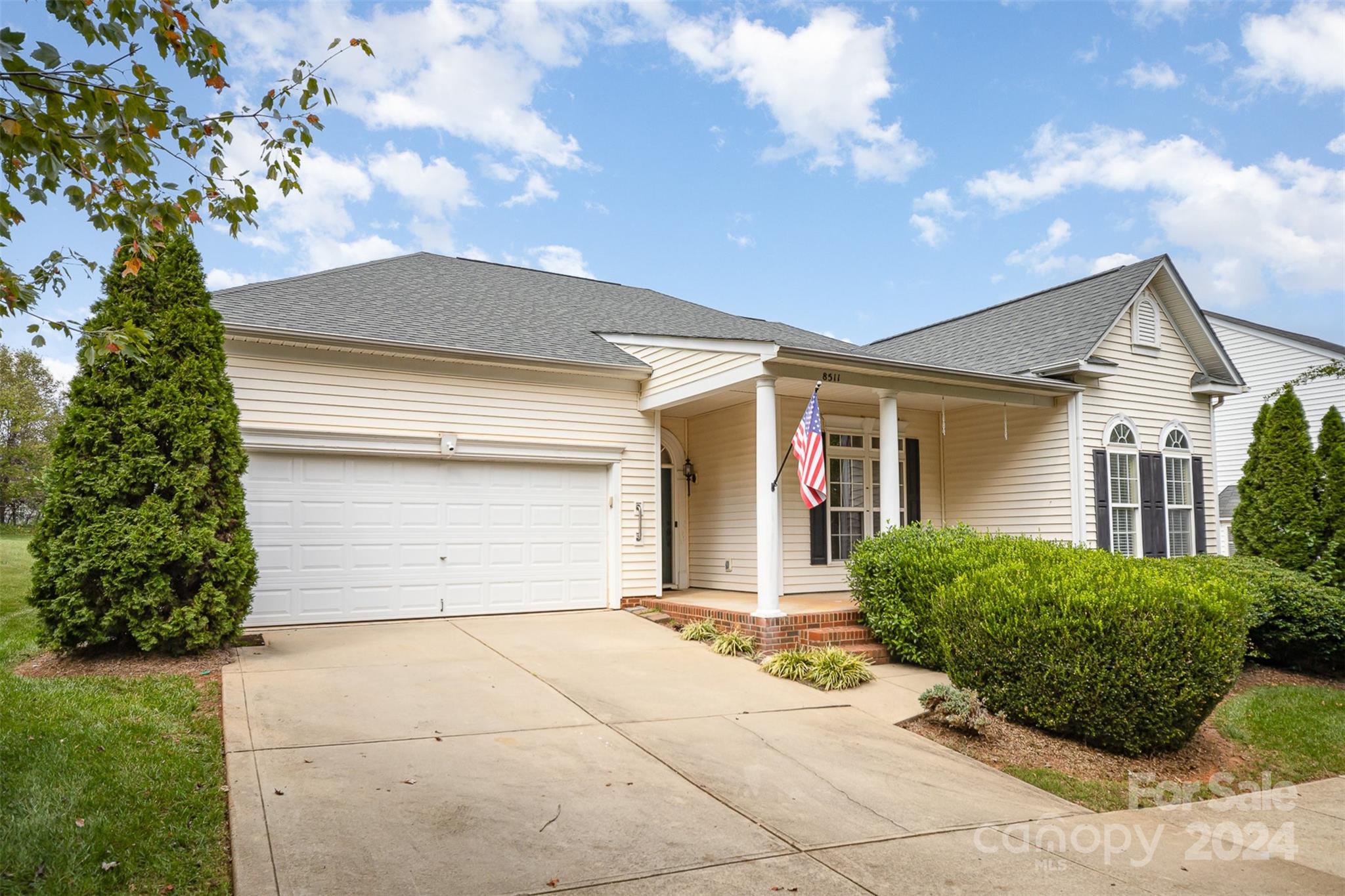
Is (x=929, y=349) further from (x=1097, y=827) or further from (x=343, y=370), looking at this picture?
(x=1097, y=827)

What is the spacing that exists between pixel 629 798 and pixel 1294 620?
28.4 feet

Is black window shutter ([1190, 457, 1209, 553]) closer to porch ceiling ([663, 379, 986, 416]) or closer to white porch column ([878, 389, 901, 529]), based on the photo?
porch ceiling ([663, 379, 986, 416])

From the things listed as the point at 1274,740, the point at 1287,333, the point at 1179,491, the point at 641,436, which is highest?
the point at 1287,333

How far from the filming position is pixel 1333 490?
458 inches

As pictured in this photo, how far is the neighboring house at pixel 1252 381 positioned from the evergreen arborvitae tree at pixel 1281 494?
883 centimetres

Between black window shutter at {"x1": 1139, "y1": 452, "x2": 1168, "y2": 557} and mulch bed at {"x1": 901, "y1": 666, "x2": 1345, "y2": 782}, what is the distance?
6410mm

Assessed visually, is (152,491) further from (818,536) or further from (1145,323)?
(1145,323)

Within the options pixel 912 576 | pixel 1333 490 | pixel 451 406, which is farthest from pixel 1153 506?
pixel 451 406

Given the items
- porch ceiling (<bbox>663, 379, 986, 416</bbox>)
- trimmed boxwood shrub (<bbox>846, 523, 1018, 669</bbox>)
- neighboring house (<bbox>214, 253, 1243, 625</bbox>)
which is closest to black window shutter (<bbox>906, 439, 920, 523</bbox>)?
neighboring house (<bbox>214, 253, 1243, 625</bbox>)

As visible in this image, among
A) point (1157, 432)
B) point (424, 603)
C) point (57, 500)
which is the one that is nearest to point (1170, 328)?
point (1157, 432)

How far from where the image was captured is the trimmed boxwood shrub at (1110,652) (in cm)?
626

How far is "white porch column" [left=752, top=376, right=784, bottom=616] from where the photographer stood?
9.41 metres

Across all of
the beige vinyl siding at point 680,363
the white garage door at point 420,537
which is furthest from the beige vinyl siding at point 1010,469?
the white garage door at point 420,537

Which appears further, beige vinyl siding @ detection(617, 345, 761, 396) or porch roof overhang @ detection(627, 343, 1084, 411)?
beige vinyl siding @ detection(617, 345, 761, 396)
